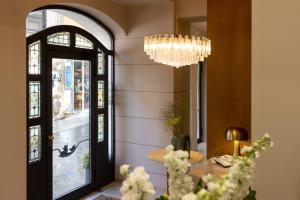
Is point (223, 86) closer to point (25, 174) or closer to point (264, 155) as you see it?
point (25, 174)

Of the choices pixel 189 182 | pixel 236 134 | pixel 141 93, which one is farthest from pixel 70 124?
pixel 189 182

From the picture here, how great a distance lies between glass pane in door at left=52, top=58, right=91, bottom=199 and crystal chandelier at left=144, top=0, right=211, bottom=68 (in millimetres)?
1650

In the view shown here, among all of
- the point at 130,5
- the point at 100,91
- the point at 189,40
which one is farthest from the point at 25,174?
the point at 130,5

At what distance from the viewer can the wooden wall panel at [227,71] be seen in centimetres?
441

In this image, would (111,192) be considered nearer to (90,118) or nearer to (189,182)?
(90,118)

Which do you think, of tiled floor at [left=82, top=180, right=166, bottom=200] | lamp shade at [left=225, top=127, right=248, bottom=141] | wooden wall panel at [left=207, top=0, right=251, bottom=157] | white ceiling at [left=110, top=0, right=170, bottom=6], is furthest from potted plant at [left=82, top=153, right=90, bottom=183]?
white ceiling at [left=110, top=0, right=170, bottom=6]

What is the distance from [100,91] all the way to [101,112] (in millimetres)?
359

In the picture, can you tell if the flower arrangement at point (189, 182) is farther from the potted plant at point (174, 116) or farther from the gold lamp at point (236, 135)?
the potted plant at point (174, 116)

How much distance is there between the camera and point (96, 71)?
5070 mm

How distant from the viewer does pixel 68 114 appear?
4598 mm

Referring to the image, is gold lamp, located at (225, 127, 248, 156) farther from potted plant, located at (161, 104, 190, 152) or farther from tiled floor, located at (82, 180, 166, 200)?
tiled floor, located at (82, 180, 166, 200)

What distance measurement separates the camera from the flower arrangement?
80 cm

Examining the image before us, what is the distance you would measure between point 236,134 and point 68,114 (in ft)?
8.01
